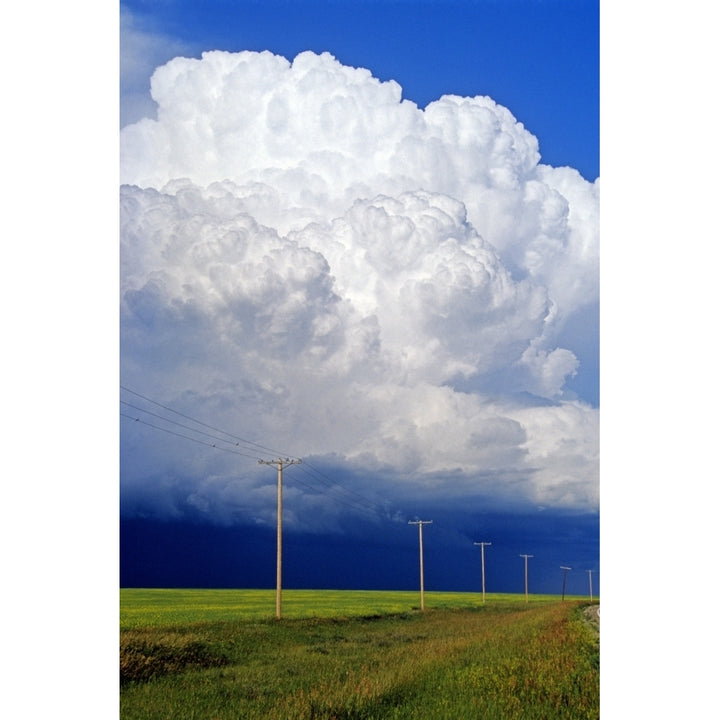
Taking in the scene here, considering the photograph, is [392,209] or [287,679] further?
[392,209]

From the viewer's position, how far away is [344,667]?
7.86 metres

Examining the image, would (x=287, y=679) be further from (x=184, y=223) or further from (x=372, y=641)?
(x=184, y=223)

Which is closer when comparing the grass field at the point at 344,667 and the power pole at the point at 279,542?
the grass field at the point at 344,667

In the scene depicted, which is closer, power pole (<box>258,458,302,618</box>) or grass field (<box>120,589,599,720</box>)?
grass field (<box>120,589,599,720</box>)

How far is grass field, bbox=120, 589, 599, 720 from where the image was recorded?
6828 millimetres

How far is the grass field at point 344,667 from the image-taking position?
6.83 meters

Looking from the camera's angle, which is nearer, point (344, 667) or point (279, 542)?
point (344, 667)
